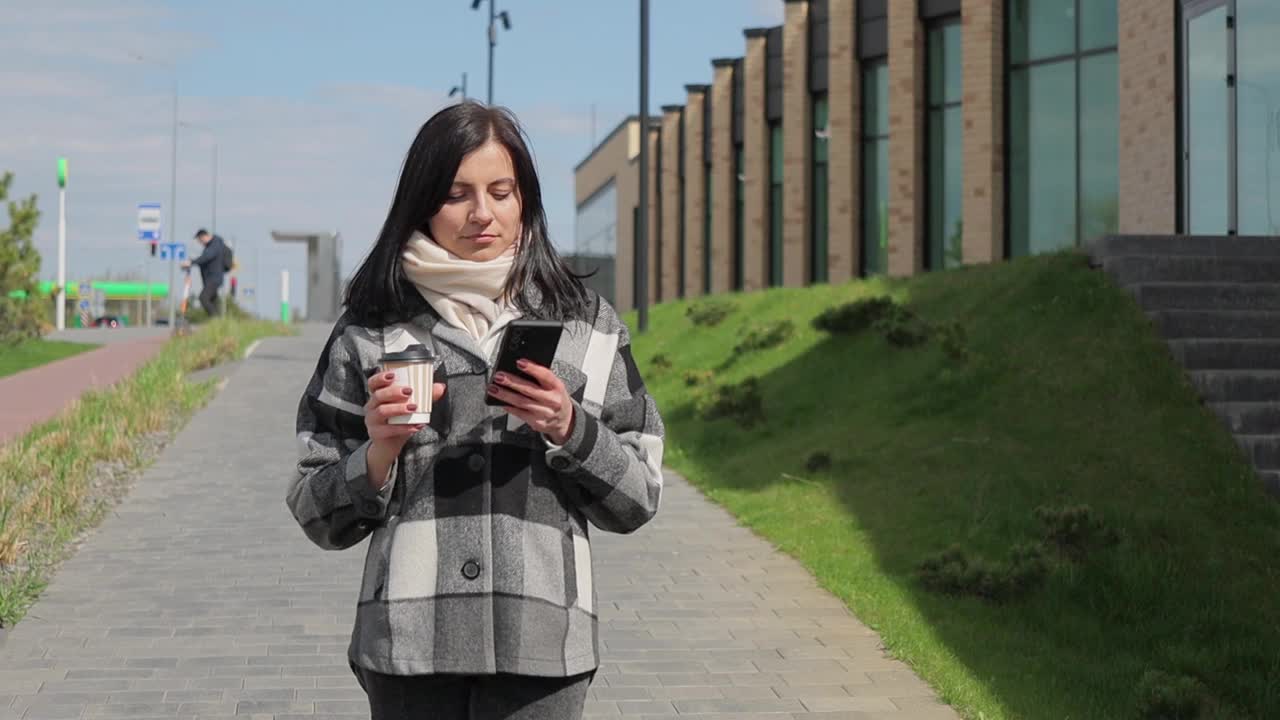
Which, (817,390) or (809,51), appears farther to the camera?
(809,51)

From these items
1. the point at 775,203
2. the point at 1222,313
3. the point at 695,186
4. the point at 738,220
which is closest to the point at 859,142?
the point at 775,203

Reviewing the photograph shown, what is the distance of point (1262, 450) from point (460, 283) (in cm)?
939

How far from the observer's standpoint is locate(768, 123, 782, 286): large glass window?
40406 mm

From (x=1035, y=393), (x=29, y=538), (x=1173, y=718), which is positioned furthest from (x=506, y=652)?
(x=1035, y=393)

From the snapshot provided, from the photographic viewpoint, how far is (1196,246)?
555 inches

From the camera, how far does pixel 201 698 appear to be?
6805mm

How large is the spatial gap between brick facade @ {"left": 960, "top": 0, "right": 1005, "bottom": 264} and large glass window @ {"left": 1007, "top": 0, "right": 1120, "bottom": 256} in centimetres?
20

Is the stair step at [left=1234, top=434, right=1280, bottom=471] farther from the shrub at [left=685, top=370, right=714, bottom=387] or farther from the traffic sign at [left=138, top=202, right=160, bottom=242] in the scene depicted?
the traffic sign at [left=138, top=202, right=160, bottom=242]

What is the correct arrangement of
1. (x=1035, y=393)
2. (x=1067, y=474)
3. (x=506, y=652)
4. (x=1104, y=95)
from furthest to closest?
(x=1104, y=95)
(x=1035, y=393)
(x=1067, y=474)
(x=506, y=652)

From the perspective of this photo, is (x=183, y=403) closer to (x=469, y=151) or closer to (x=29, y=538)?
(x=29, y=538)

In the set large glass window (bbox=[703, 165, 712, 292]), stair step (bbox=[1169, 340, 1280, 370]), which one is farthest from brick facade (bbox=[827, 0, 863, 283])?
stair step (bbox=[1169, 340, 1280, 370])

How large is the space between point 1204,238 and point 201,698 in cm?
1021

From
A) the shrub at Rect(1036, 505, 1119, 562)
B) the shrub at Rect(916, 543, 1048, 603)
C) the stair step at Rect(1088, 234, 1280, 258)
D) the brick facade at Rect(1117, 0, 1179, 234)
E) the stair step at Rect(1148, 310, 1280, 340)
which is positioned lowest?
the shrub at Rect(916, 543, 1048, 603)

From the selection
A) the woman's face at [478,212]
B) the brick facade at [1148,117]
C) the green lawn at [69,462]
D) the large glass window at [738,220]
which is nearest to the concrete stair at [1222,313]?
the brick facade at [1148,117]
